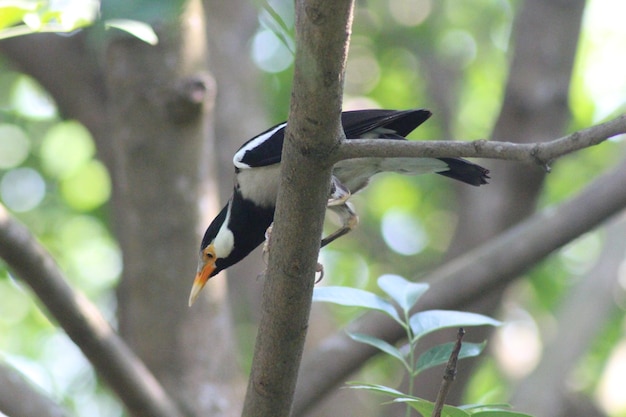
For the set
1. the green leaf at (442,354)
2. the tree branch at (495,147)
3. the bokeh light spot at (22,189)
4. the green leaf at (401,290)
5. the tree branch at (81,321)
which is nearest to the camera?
the tree branch at (495,147)

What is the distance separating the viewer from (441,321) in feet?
6.62

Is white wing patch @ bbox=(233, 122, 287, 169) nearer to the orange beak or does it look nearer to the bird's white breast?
the bird's white breast

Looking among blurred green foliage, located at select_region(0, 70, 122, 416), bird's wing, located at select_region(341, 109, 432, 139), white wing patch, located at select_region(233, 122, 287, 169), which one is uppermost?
bird's wing, located at select_region(341, 109, 432, 139)

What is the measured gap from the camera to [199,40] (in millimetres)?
3693

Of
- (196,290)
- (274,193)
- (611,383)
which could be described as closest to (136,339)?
(196,290)

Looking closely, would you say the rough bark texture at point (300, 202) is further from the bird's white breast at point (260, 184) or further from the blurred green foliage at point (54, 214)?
the blurred green foliage at point (54, 214)

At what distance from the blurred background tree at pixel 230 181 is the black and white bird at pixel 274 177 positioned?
0.28 m

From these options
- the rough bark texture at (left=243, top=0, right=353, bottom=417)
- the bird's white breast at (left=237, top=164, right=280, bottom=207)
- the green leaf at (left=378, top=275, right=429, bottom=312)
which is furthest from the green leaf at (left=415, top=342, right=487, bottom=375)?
the bird's white breast at (left=237, top=164, right=280, bottom=207)

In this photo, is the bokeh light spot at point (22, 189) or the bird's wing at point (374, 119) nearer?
the bird's wing at point (374, 119)

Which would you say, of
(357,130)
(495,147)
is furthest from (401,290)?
(357,130)

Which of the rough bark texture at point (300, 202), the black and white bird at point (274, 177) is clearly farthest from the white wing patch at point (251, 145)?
the rough bark texture at point (300, 202)

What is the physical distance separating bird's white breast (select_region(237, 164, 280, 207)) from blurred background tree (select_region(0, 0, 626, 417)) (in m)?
0.41

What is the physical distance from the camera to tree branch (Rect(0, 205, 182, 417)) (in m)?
2.39

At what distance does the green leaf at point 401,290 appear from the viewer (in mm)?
2118
